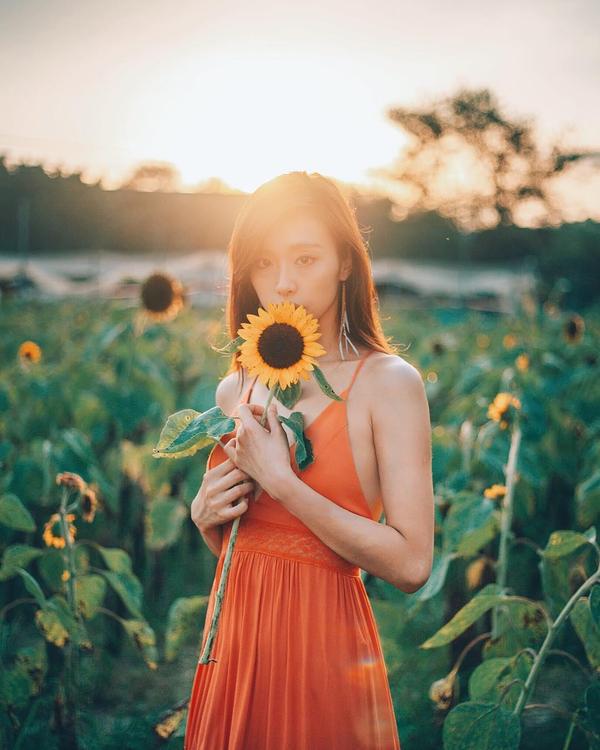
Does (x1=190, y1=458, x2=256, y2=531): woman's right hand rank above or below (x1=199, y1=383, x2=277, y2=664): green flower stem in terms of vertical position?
above

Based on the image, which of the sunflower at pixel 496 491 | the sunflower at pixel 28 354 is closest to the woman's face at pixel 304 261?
the sunflower at pixel 496 491

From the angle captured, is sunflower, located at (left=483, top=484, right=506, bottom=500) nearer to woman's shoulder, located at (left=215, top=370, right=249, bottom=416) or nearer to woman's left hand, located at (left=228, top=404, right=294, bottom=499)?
woman's shoulder, located at (left=215, top=370, right=249, bottom=416)

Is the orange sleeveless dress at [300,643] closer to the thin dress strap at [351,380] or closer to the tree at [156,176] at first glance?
the thin dress strap at [351,380]

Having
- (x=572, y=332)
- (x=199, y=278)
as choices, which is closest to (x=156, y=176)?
(x=199, y=278)

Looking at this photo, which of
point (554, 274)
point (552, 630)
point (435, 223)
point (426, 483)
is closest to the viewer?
point (426, 483)

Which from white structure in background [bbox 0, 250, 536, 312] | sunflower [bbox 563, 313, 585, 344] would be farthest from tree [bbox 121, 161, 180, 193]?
sunflower [bbox 563, 313, 585, 344]

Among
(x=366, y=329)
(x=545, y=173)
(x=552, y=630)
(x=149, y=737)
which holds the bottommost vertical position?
(x=149, y=737)

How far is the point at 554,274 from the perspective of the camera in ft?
53.1

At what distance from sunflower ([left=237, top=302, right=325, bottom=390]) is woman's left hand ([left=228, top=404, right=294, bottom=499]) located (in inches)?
2.4

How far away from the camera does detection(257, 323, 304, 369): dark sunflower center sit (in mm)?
1149

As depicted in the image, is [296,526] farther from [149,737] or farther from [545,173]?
[545,173]

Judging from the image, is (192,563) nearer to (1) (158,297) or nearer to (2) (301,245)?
(1) (158,297)

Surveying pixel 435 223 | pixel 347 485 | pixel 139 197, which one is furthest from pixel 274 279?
pixel 435 223

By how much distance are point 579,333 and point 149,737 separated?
10.7 feet
